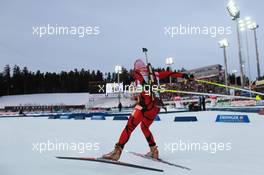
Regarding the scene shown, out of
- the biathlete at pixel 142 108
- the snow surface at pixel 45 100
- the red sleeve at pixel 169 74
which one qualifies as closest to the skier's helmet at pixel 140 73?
the biathlete at pixel 142 108

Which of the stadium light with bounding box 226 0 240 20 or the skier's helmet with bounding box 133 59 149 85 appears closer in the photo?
the skier's helmet with bounding box 133 59 149 85

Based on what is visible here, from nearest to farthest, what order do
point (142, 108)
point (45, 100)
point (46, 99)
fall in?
point (142, 108) < point (45, 100) < point (46, 99)

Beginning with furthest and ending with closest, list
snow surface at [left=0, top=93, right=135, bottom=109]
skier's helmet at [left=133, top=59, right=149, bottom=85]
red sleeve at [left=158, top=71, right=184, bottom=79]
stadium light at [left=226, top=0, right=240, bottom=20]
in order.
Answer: snow surface at [left=0, top=93, right=135, bottom=109] → stadium light at [left=226, top=0, right=240, bottom=20] → skier's helmet at [left=133, top=59, right=149, bottom=85] → red sleeve at [left=158, top=71, right=184, bottom=79]

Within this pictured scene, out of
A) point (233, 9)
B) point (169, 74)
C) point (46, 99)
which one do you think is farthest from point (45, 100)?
point (169, 74)

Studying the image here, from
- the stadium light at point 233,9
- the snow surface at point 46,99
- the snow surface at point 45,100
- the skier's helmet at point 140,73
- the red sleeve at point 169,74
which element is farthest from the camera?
the snow surface at point 46,99

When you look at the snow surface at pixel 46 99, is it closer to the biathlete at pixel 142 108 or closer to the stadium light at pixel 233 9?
the stadium light at pixel 233 9

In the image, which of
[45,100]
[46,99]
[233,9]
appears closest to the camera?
[233,9]

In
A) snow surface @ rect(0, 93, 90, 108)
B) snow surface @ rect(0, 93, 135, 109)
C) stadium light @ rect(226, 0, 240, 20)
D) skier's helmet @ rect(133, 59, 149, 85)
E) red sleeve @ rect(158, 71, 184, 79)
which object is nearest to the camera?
red sleeve @ rect(158, 71, 184, 79)

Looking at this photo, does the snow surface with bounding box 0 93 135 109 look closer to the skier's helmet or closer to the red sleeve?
the skier's helmet

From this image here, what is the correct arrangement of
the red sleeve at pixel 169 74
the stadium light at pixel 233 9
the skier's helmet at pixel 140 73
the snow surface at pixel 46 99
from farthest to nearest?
the snow surface at pixel 46 99
the stadium light at pixel 233 9
the skier's helmet at pixel 140 73
the red sleeve at pixel 169 74

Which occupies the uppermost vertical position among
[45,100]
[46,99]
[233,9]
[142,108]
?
[233,9]

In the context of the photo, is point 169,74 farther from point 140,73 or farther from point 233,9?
point 233,9

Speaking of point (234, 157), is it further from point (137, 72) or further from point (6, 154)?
point (6, 154)

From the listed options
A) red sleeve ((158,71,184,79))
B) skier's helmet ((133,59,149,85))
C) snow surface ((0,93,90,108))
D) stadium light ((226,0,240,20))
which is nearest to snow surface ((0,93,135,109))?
snow surface ((0,93,90,108))
